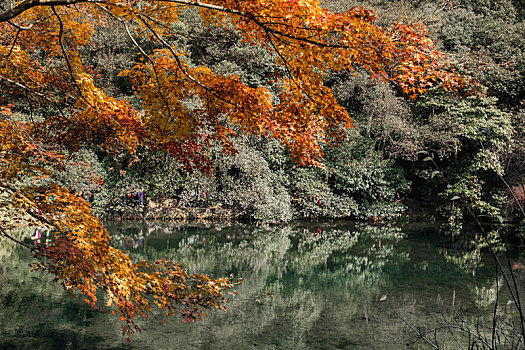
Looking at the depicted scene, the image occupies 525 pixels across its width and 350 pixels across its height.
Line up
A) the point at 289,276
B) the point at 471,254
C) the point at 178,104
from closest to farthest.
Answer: the point at 178,104
the point at 289,276
the point at 471,254

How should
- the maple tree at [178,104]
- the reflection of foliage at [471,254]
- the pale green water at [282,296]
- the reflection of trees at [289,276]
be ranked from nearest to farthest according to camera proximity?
the maple tree at [178,104]
the pale green water at [282,296]
the reflection of trees at [289,276]
the reflection of foliage at [471,254]

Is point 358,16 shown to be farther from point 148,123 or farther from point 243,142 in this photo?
point 243,142

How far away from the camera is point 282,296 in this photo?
5383 millimetres

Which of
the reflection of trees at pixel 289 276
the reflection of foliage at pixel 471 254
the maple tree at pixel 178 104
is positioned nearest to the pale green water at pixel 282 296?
the reflection of trees at pixel 289 276

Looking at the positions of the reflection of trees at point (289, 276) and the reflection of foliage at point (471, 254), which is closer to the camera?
the reflection of trees at point (289, 276)

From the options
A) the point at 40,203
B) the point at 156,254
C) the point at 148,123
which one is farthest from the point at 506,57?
the point at 40,203

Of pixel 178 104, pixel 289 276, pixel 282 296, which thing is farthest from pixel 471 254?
pixel 178 104

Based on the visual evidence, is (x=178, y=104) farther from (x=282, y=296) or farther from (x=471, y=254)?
(x=471, y=254)

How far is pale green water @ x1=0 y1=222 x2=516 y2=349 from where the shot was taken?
3.90m

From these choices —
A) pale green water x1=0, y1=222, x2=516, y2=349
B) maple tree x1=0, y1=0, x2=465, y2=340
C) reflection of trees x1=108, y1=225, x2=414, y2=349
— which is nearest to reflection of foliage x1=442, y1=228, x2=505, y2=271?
pale green water x1=0, y1=222, x2=516, y2=349

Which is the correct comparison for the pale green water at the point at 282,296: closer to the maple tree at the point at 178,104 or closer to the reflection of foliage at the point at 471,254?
→ the reflection of foliage at the point at 471,254

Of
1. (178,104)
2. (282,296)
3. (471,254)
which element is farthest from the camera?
(471,254)

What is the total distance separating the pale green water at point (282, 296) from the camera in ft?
12.8

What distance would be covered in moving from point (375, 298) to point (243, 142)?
688cm
